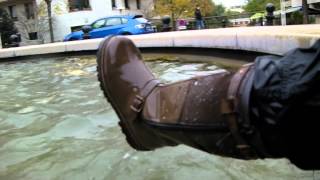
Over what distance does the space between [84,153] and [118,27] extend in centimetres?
1881

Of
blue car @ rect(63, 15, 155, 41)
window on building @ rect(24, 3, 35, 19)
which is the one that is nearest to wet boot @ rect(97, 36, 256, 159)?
blue car @ rect(63, 15, 155, 41)

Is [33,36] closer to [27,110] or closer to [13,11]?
[13,11]

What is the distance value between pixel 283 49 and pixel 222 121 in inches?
140

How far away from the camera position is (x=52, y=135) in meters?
3.59

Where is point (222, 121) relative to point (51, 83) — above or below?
above

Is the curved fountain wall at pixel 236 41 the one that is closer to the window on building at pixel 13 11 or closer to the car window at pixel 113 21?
the car window at pixel 113 21

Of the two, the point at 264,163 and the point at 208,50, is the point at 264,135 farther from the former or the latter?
the point at 208,50

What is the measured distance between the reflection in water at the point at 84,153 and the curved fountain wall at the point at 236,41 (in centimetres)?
137

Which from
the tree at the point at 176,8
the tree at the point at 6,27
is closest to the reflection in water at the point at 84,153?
the tree at the point at 6,27

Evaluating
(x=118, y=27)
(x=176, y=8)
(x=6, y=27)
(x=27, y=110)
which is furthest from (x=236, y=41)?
(x=176, y=8)

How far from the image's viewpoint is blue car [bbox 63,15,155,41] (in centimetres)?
2111

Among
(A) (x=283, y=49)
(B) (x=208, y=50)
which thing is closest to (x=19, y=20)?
(B) (x=208, y=50)

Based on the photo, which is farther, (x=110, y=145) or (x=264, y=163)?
(x=110, y=145)

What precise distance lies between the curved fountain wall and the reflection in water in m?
1.37
